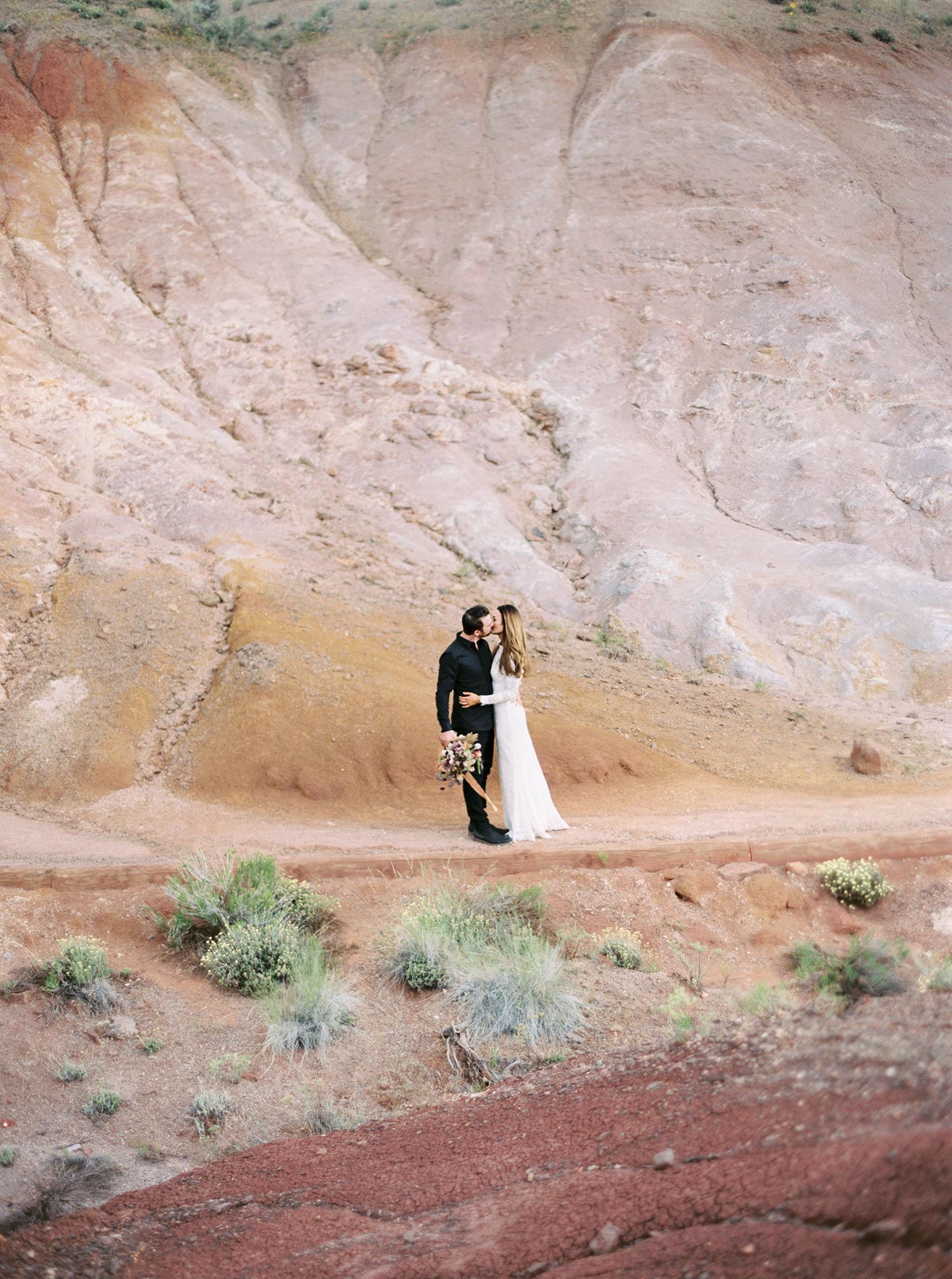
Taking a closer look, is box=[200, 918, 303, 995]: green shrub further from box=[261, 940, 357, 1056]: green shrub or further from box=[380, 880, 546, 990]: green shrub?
box=[380, 880, 546, 990]: green shrub

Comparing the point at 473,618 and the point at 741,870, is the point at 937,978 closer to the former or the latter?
the point at 741,870

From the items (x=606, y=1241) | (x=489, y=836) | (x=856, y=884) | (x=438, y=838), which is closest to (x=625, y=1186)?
(x=606, y=1241)

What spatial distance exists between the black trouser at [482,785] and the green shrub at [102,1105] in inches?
145

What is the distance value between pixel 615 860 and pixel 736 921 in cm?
103

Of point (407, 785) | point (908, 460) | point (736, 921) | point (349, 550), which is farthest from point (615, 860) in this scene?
point (908, 460)

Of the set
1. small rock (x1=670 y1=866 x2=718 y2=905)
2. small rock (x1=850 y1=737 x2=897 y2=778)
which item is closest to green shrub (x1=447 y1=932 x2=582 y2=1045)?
small rock (x1=670 y1=866 x2=718 y2=905)

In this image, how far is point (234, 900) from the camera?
23.7 feet

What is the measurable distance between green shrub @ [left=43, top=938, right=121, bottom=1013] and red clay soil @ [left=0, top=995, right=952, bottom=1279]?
87.3 inches

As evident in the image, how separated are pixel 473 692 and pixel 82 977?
3.56 m

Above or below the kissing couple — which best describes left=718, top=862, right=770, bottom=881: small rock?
below

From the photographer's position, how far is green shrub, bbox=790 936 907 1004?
5023mm

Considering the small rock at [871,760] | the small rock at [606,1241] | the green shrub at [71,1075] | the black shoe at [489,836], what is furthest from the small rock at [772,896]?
the small rock at [606,1241]

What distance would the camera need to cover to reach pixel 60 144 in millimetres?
24141

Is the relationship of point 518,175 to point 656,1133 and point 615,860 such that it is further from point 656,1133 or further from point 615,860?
point 656,1133
